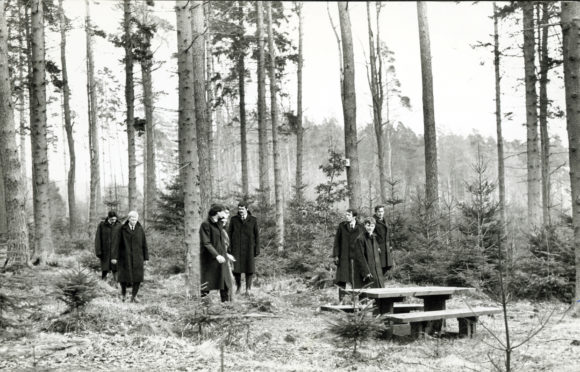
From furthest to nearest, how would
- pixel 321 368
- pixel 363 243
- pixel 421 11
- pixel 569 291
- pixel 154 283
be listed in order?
pixel 421 11 → pixel 154 283 → pixel 569 291 → pixel 363 243 → pixel 321 368

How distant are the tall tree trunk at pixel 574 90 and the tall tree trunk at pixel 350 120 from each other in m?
5.59

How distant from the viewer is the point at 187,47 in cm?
1056

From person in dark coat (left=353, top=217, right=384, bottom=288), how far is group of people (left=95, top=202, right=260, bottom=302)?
2340mm

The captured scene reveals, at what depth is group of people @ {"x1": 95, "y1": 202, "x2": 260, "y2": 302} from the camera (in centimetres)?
932

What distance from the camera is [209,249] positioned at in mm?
9133

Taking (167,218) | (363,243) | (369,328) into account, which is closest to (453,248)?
(363,243)

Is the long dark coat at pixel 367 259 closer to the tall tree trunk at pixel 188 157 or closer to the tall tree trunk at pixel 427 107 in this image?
the tall tree trunk at pixel 188 157

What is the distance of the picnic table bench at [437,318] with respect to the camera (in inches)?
292

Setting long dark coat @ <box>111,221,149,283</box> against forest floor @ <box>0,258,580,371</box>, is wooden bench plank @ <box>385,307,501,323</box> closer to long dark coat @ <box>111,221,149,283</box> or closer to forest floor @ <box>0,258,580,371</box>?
forest floor @ <box>0,258,580,371</box>

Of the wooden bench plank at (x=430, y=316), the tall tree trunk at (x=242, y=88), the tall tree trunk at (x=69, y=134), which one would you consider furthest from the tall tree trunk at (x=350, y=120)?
the tall tree trunk at (x=69, y=134)

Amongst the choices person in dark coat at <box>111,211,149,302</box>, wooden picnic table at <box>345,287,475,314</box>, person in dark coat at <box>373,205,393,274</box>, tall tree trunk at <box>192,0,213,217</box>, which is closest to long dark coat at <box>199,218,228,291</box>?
tall tree trunk at <box>192,0,213,217</box>

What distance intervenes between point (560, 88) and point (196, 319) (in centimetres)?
1828

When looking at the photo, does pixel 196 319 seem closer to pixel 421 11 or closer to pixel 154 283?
pixel 154 283

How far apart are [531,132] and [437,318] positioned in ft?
41.3
